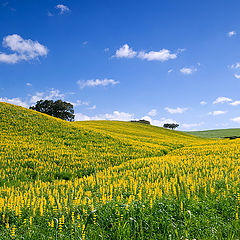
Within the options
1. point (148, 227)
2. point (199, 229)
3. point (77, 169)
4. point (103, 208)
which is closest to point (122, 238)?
point (148, 227)

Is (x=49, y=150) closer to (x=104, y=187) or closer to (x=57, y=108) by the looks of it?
(x=104, y=187)

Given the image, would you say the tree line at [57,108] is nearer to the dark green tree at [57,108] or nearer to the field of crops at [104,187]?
the dark green tree at [57,108]

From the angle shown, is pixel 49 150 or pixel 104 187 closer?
pixel 104 187

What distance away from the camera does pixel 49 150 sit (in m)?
21.6

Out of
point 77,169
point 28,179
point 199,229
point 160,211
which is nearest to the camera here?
point 199,229

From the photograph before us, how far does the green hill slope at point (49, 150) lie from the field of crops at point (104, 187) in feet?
0.28

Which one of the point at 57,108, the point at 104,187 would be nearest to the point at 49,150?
the point at 104,187

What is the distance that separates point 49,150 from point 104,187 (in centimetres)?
1477

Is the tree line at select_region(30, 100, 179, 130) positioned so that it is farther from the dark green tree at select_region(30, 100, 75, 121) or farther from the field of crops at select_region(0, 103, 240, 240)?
the field of crops at select_region(0, 103, 240, 240)

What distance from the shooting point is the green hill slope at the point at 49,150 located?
16438 mm

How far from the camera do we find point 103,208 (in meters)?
5.32

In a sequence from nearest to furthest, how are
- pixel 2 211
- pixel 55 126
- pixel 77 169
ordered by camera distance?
pixel 2 211, pixel 77 169, pixel 55 126

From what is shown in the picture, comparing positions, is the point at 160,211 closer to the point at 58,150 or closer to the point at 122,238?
the point at 122,238

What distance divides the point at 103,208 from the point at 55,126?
1144 inches
